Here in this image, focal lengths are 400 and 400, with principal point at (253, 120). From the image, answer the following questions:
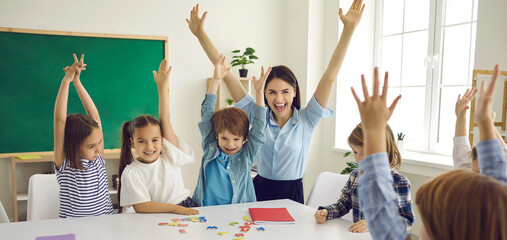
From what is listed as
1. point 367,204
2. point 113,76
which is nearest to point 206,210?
point 367,204

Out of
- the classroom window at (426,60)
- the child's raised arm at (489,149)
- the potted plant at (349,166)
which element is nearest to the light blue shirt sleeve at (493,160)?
the child's raised arm at (489,149)

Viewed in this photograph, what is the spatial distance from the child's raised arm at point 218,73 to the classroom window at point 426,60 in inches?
91.5

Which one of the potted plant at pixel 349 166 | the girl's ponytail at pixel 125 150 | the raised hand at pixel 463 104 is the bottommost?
the potted plant at pixel 349 166

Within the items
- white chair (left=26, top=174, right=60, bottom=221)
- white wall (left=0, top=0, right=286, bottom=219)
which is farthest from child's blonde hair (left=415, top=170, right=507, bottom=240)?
white wall (left=0, top=0, right=286, bottom=219)

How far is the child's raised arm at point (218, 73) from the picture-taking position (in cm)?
198

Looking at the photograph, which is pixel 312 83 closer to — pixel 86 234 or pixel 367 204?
pixel 86 234

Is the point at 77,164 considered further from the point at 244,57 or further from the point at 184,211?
the point at 244,57

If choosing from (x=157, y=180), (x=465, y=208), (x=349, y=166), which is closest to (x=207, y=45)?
(x=157, y=180)

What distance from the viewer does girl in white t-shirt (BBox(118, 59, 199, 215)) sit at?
1.74 metres

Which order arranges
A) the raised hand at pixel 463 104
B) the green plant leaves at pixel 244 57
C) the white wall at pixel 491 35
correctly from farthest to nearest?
the green plant leaves at pixel 244 57
the white wall at pixel 491 35
the raised hand at pixel 463 104

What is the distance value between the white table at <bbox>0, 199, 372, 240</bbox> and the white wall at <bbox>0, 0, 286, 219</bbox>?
2383 mm

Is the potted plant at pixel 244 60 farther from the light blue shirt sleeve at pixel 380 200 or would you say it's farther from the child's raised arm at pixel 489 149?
the light blue shirt sleeve at pixel 380 200

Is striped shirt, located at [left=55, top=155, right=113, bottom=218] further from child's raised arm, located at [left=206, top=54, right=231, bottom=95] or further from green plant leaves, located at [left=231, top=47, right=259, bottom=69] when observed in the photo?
green plant leaves, located at [left=231, top=47, right=259, bottom=69]

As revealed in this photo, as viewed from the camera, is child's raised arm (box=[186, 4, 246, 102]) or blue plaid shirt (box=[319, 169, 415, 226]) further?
child's raised arm (box=[186, 4, 246, 102])
